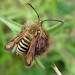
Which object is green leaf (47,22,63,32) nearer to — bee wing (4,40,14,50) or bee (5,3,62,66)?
bee (5,3,62,66)

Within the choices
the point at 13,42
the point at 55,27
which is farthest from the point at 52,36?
the point at 13,42

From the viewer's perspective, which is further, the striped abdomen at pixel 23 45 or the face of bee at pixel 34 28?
the face of bee at pixel 34 28

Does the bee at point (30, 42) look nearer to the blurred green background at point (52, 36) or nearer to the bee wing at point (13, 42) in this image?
the bee wing at point (13, 42)

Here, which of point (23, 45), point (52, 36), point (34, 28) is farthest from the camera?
point (52, 36)

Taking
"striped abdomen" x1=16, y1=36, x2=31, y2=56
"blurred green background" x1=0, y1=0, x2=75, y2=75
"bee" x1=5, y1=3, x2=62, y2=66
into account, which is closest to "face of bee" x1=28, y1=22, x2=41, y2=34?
"bee" x1=5, y1=3, x2=62, y2=66

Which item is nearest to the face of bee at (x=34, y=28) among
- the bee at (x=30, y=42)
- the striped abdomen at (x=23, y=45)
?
the bee at (x=30, y=42)

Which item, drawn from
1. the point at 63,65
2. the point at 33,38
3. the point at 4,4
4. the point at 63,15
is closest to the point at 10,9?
the point at 4,4

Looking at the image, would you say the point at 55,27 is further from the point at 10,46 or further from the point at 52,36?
the point at 52,36

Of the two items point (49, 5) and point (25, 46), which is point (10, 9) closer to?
point (49, 5)
